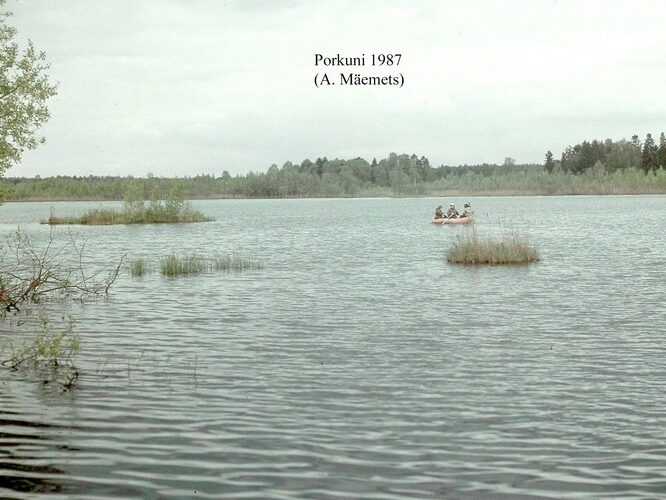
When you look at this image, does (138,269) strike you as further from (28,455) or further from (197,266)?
(28,455)

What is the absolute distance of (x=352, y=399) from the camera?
47.0ft

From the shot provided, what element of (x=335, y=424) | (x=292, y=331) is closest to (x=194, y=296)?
(x=292, y=331)

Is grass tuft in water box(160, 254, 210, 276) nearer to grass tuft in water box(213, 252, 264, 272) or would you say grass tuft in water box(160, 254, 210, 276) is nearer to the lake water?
grass tuft in water box(213, 252, 264, 272)

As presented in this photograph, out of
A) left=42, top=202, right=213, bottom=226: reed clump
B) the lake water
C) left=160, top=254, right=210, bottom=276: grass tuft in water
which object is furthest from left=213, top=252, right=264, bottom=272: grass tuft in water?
left=42, top=202, right=213, bottom=226: reed clump

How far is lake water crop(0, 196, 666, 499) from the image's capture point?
405 inches

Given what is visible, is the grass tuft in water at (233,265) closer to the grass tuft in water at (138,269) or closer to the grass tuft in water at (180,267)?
the grass tuft in water at (180,267)

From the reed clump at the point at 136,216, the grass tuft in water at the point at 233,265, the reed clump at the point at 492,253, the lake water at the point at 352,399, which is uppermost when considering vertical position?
the reed clump at the point at 136,216

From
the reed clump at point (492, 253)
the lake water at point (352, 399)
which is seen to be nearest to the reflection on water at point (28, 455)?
the lake water at point (352, 399)

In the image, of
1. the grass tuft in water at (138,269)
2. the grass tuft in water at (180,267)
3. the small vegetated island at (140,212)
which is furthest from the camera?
the small vegetated island at (140,212)

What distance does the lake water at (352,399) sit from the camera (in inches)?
405

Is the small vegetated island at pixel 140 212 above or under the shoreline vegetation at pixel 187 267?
above

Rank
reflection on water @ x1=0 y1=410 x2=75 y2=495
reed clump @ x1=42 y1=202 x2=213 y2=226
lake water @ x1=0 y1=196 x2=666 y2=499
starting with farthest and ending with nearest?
reed clump @ x1=42 y1=202 x2=213 y2=226 → lake water @ x1=0 y1=196 x2=666 y2=499 → reflection on water @ x1=0 y1=410 x2=75 y2=495

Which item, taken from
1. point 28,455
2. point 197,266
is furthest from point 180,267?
point 28,455

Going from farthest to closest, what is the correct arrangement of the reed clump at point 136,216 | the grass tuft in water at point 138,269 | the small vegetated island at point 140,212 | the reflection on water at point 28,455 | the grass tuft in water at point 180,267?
1. the reed clump at point 136,216
2. the small vegetated island at point 140,212
3. the grass tuft in water at point 180,267
4. the grass tuft in water at point 138,269
5. the reflection on water at point 28,455
